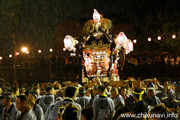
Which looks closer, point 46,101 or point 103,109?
point 103,109

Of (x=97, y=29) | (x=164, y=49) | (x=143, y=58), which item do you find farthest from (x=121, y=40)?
(x=164, y=49)

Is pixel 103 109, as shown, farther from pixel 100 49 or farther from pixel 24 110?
pixel 100 49

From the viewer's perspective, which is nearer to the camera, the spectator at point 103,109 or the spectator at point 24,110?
the spectator at point 24,110

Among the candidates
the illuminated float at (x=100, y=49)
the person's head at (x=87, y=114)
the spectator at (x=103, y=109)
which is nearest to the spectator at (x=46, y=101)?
the spectator at (x=103, y=109)

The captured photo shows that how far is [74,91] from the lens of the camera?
16.2 feet

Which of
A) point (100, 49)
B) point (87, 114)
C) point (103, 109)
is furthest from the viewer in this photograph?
point (100, 49)

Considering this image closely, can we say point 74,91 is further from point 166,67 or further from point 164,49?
point 164,49

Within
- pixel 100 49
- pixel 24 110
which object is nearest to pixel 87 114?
pixel 24 110

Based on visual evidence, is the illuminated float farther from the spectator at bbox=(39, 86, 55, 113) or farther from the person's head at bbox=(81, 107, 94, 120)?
the person's head at bbox=(81, 107, 94, 120)

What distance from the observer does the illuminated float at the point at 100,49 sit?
20891mm

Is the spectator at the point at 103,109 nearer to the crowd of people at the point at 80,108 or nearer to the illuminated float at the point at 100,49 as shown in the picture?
the crowd of people at the point at 80,108

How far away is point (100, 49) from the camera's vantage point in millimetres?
21328

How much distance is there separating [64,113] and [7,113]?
2509 mm

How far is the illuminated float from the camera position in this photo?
68.5ft
